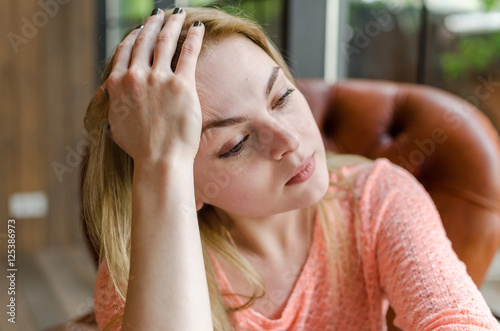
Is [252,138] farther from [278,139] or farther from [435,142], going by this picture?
[435,142]

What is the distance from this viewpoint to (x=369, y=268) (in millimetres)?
1060

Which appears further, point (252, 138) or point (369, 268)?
point (369, 268)

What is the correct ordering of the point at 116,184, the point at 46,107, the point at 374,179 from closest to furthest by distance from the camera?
1. the point at 116,184
2. the point at 374,179
3. the point at 46,107

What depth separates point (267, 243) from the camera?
111 cm

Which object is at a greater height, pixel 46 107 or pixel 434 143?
pixel 434 143

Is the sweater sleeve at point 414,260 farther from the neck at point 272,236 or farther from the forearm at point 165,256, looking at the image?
the forearm at point 165,256

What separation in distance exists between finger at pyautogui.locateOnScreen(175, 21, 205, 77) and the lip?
0.24 metres

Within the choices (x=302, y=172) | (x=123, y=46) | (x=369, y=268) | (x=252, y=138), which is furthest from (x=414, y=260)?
(x=123, y=46)

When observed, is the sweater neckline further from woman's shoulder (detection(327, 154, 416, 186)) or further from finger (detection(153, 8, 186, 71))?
finger (detection(153, 8, 186, 71))

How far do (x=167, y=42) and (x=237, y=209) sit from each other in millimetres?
308

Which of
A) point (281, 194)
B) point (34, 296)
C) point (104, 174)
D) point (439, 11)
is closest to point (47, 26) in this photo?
point (34, 296)

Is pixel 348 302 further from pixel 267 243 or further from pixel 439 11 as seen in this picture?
pixel 439 11

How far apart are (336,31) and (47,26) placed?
2.11 m

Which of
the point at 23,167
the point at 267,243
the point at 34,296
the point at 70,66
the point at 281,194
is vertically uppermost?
the point at 281,194
